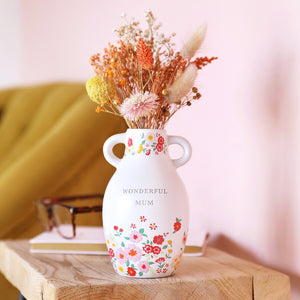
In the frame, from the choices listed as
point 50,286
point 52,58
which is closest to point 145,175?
point 50,286

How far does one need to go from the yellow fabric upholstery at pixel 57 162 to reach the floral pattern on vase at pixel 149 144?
1.79ft

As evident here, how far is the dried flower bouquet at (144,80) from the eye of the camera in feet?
2.80

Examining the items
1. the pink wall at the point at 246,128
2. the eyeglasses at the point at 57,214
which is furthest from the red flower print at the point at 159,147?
the eyeglasses at the point at 57,214

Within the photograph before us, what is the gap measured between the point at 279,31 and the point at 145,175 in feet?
1.20

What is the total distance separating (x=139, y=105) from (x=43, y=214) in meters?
0.56

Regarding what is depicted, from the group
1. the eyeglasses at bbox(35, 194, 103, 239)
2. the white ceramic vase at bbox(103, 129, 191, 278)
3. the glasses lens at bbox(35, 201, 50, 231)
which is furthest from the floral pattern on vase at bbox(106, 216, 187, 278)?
the glasses lens at bbox(35, 201, 50, 231)

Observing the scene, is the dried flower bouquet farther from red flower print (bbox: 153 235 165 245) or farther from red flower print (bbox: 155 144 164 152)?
red flower print (bbox: 153 235 165 245)

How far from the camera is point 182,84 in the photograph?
85cm

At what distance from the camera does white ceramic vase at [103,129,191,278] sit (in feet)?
2.79

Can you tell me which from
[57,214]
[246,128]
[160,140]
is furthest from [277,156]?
[57,214]

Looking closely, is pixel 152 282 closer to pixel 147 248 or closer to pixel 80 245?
pixel 147 248

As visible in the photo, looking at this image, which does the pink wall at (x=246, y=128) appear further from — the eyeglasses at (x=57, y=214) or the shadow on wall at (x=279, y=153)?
the eyeglasses at (x=57, y=214)

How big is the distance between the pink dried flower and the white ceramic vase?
0.04 m

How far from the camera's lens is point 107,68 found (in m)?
0.90
